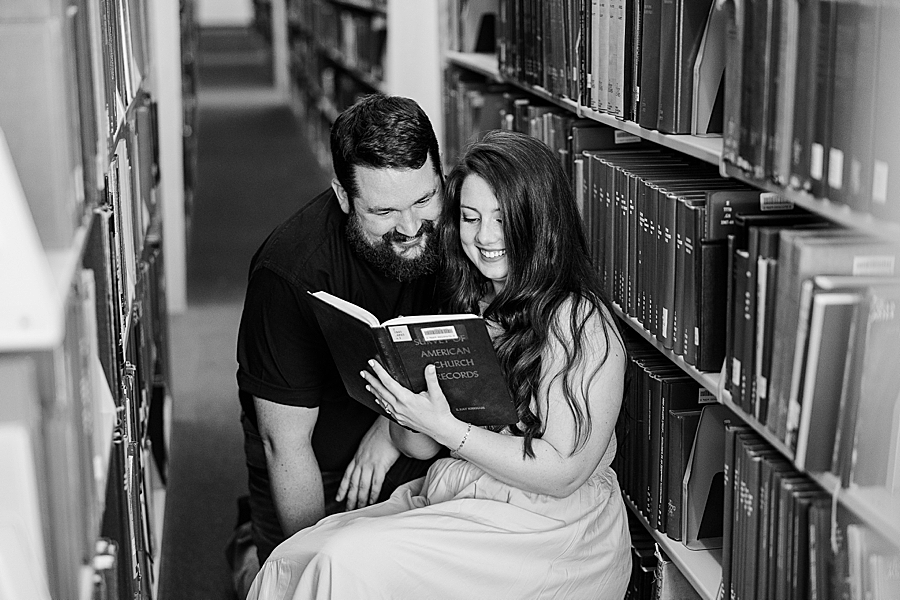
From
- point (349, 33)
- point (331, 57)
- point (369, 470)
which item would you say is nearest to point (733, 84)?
point (369, 470)

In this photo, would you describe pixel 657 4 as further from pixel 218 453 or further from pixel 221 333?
pixel 221 333

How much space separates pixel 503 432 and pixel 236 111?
9237mm

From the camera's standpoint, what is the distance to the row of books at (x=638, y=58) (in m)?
1.81

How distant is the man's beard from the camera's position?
2.10 metres

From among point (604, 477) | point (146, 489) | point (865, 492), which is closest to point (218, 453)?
point (146, 489)

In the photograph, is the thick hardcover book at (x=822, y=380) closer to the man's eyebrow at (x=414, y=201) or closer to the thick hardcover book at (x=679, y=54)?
the thick hardcover book at (x=679, y=54)

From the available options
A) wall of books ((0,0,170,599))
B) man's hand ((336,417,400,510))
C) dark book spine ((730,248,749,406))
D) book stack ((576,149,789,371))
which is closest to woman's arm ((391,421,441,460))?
man's hand ((336,417,400,510))

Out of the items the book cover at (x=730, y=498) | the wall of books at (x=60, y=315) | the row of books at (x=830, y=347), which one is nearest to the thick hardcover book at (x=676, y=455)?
the book cover at (x=730, y=498)

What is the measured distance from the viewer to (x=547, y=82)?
2662mm

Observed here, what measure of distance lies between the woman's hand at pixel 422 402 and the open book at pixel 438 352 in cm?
1

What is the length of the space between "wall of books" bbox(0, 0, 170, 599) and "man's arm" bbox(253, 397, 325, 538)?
45 cm

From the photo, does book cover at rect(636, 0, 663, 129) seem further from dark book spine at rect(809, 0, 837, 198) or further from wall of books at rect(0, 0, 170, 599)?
wall of books at rect(0, 0, 170, 599)

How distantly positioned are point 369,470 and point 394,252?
481 millimetres

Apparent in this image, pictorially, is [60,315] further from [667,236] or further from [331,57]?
[331,57]
